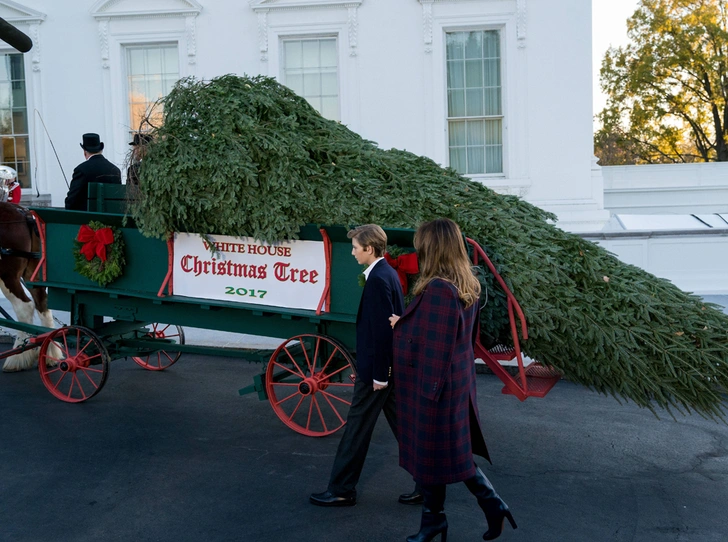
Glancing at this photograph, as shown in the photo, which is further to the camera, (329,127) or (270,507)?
(329,127)

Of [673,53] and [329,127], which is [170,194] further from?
[673,53]

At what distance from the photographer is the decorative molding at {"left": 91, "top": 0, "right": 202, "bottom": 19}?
12898mm

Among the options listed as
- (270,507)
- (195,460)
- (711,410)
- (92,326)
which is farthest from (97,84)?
(711,410)

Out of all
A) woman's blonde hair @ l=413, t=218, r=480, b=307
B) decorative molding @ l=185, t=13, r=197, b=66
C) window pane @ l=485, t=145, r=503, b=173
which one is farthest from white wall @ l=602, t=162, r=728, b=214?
woman's blonde hair @ l=413, t=218, r=480, b=307

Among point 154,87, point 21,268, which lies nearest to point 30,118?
point 154,87

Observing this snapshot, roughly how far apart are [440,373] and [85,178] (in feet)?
15.4

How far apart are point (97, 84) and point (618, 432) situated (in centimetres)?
1038

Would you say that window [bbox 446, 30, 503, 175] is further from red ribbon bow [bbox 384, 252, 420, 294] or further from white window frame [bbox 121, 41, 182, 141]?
red ribbon bow [bbox 384, 252, 420, 294]

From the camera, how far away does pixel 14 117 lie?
13602 millimetres

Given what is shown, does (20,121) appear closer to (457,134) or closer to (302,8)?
(302,8)

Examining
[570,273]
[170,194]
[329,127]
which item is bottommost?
[570,273]

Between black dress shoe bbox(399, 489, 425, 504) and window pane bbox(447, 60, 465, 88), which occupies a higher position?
window pane bbox(447, 60, 465, 88)

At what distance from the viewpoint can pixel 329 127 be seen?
6.29 metres

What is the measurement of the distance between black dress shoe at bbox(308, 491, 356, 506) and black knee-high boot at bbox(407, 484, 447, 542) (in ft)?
2.19
